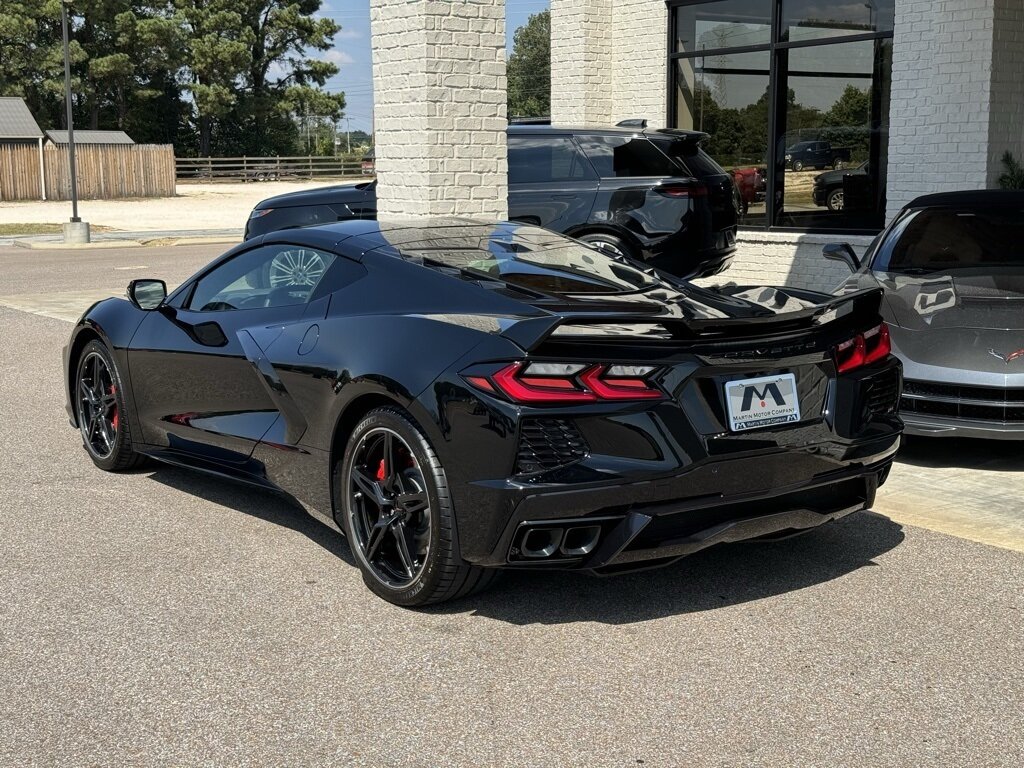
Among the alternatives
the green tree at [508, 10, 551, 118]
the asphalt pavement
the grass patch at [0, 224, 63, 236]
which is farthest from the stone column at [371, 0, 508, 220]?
the green tree at [508, 10, 551, 118]

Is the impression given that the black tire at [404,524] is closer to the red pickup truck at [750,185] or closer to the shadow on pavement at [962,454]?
the shadow on pavement at [962,454]

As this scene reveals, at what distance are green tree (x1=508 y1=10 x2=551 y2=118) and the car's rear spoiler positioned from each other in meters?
105

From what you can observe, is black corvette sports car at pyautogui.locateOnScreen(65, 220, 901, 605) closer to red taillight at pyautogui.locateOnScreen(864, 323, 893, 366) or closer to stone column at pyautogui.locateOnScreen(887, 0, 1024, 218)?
red taillight at pyautogui.locateOnScreen(864, 323, 893, 366)

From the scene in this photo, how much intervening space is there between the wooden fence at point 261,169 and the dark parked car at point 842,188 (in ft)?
161

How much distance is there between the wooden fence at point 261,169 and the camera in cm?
6178

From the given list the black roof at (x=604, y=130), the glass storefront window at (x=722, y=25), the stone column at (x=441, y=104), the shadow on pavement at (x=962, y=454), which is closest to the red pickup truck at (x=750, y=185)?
the glass storefront window at (x=722, y=25)

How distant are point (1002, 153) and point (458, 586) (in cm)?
1062

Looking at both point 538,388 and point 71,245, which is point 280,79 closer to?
point 71,245

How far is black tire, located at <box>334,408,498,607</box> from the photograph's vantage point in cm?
435

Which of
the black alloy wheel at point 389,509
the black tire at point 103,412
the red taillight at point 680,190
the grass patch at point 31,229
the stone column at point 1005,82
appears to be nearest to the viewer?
the black alloy wheel at point 389,509

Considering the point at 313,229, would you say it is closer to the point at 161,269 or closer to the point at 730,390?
the point at 730,390

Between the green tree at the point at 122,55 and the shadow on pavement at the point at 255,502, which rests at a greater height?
the green tree at the point at 122,55

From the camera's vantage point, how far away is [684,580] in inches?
193

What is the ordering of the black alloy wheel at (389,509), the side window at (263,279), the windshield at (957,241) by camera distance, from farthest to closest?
the windshield at (957,241)
the side window at (263,279)
the black alloy wheel at (389,509)
